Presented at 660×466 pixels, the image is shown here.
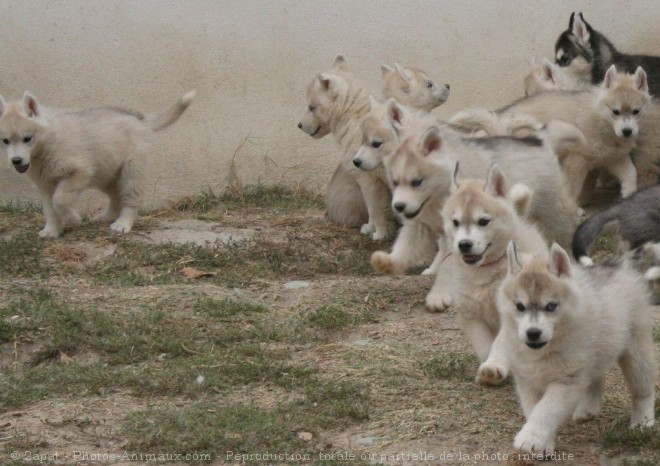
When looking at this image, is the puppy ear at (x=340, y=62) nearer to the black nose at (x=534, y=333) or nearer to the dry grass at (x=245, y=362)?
the dry grass at (x=245, y=362)

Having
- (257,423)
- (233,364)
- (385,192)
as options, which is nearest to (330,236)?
(385,192)

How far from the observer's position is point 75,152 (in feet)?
27.9

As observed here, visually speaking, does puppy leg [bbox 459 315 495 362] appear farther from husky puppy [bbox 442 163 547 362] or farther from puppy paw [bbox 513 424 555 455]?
puppy paw [bbox 513 424 555 455]

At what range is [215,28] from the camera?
9930mm

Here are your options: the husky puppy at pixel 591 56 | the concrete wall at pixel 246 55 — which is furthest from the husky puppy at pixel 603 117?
the concrete wall at pixel 246 55

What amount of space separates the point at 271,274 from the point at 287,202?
6.81 feet

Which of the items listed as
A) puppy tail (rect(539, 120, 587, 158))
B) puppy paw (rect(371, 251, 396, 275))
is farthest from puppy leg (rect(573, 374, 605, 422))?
puppy tail (rect(539, 120, 587, 158))

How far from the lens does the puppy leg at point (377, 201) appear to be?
867cm

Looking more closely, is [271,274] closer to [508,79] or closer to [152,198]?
[152,198]

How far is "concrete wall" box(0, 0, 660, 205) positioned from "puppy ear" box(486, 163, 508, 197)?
13.7 feet

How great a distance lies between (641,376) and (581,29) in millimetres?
5335

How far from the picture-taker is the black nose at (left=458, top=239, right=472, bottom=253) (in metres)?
5.65

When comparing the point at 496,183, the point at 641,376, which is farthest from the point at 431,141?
the point at 641,376

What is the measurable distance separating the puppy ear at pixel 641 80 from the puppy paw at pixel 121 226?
156 inches
